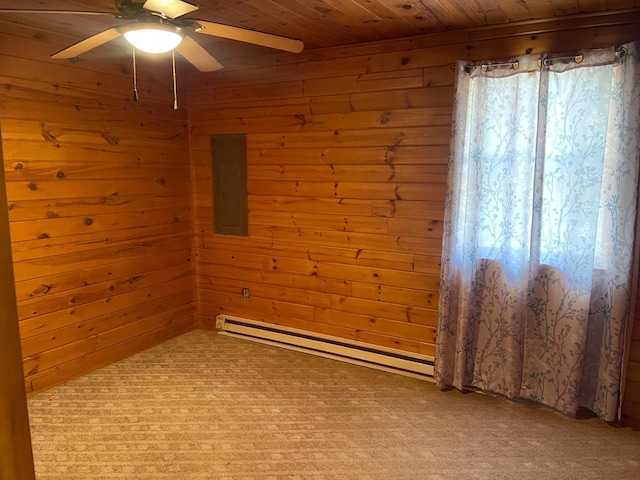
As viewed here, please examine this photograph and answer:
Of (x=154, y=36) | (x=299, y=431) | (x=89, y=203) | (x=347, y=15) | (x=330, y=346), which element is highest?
(x=347, y=15)

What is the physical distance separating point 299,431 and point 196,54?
2.07m

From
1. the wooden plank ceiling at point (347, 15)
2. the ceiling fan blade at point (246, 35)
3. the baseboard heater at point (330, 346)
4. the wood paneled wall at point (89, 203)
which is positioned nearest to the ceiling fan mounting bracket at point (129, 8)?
the ceiling fan blade at point (246, 35)

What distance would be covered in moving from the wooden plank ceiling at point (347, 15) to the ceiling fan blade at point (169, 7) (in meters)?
0.75

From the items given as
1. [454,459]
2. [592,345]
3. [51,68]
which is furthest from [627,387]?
[51,68]

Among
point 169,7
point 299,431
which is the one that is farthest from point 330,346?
point 169,7

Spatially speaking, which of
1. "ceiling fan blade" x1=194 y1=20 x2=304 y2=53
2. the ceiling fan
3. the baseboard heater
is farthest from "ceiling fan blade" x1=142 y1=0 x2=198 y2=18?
the baseboard heater

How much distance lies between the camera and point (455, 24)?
2.91 meters

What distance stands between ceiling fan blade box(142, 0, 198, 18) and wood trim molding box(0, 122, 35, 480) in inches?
45.4

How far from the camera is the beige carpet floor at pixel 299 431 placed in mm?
2393

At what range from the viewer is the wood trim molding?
2.73 feet

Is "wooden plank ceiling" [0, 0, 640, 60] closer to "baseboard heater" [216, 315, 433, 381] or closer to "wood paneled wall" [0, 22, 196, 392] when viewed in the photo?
"wood paneled wall" [0, 22, 196, 392]

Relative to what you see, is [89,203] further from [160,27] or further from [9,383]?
[9,383]

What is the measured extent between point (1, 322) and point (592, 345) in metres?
2.94

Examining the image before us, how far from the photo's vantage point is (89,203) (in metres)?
3.38
